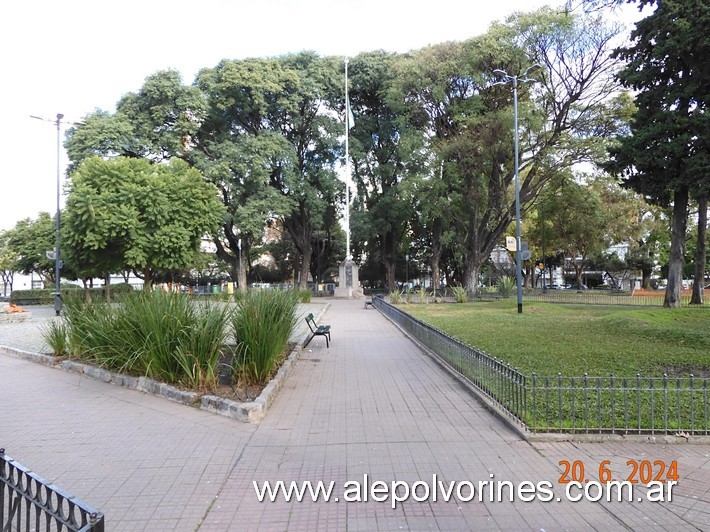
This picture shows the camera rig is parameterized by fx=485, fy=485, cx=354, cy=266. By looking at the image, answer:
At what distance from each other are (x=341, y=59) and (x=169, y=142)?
55.0 ft

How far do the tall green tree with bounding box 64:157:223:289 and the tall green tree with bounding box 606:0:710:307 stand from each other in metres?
20.8

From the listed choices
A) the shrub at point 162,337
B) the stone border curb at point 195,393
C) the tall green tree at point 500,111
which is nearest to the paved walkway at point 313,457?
the stone border curb at point 195,393

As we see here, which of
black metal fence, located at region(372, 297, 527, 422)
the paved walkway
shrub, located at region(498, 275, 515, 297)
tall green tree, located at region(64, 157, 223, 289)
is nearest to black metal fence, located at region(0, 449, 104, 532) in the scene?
the paved walkway

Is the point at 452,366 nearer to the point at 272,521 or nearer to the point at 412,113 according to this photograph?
the point at 272,521

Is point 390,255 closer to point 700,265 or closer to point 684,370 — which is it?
point 700,265

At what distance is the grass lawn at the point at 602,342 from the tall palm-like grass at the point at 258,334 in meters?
4.32

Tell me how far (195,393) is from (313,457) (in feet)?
9.47

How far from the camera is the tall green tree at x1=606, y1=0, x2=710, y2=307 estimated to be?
54.0 feet

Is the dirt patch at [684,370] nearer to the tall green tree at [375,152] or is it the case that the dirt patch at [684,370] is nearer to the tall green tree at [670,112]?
the tall green tree at [670,112]

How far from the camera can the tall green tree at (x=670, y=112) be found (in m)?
16.5

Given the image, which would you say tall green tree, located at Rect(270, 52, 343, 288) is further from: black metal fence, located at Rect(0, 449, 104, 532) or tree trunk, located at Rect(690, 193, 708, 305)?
black metal fence, located at Rect(0, 449, 104, 532)

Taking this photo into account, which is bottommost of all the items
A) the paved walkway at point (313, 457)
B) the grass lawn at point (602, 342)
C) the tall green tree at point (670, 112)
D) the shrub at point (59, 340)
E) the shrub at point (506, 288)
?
the paved walkway at point (313, 457)

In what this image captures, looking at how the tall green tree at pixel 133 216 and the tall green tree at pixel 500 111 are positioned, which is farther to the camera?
the tall green tree at pixel 500 111

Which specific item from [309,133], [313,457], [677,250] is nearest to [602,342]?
[313,457]
